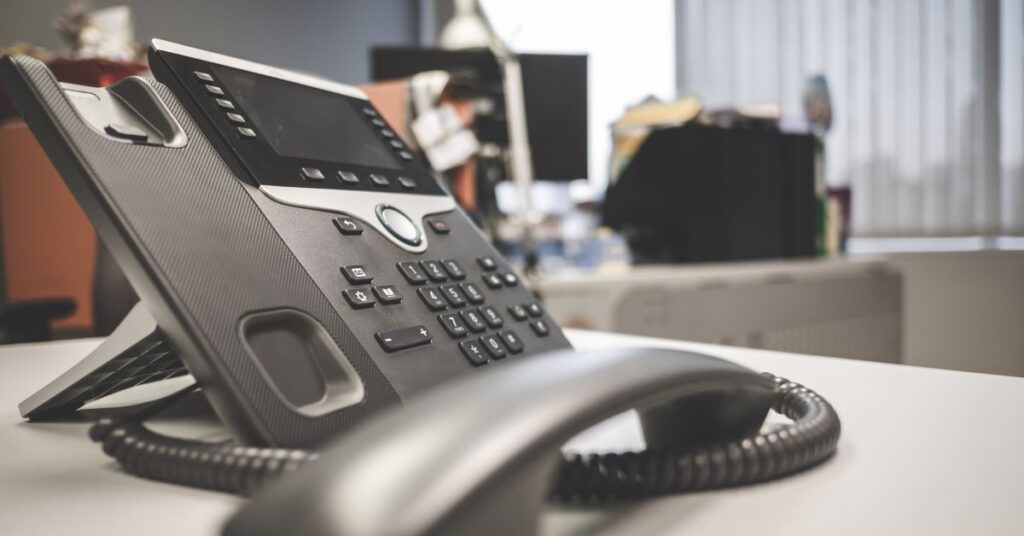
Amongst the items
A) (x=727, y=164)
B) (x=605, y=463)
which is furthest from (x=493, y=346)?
(x=727, y=164)

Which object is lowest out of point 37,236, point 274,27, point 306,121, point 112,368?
point 37,236

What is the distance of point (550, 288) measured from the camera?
1.23m

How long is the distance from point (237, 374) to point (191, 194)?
88 mm

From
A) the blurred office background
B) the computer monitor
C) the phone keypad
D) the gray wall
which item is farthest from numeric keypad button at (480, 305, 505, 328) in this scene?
the gray wall

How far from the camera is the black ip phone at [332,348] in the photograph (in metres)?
0.16

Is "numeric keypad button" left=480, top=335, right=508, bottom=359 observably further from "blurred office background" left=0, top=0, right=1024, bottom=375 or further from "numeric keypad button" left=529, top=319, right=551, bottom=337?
"blurred office background" left=0, top=0, right=1024, bottom=375

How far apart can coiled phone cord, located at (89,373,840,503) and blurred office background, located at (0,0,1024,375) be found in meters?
0.97

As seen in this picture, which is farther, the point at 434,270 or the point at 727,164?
the point at 727,164

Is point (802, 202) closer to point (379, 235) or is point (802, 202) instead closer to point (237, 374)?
point (379, 235)

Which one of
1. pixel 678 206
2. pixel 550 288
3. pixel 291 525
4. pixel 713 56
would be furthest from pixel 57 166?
pixel 713 56

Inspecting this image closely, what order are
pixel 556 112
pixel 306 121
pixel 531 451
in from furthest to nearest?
pixel 556 112 < pixel 306 121 < pixel 531 451

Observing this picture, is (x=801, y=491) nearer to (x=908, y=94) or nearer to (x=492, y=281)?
(x=492, y=281)

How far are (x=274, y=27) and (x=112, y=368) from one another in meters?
3.38

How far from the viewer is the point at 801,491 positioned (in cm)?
23
